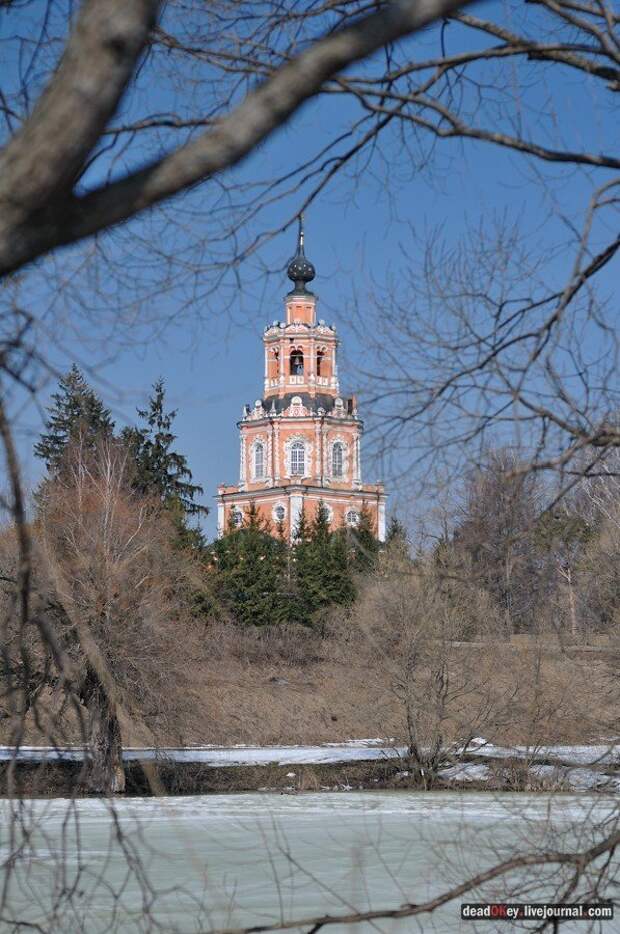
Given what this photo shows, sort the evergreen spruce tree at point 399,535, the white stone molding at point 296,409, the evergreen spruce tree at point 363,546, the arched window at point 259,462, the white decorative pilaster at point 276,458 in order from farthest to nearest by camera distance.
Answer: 1. the arched window at point 259,462
2. the white decorative pilaster at point 276,458
3. the white stone molding at point 296,409
4. the evergreen spruce tree at point 399,535
5. the evergreen spruce tree at point 363,546

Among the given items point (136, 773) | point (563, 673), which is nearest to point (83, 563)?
point (136, 773)

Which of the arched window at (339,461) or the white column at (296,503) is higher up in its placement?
the white column at (296,503)

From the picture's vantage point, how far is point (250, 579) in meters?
44.3

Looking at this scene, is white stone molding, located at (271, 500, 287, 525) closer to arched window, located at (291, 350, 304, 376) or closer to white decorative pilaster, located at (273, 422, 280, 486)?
white decorative pilaster, located at (273, 422, 280, 486)

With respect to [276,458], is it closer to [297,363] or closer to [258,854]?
[297,363]

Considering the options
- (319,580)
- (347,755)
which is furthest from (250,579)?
(347,755)

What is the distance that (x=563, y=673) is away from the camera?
28.2 m

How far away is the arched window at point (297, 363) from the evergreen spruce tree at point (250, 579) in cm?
2491

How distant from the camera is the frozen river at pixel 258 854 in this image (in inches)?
168

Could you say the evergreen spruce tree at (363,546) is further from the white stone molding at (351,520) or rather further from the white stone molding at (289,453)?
the white stone molding at (289,453)

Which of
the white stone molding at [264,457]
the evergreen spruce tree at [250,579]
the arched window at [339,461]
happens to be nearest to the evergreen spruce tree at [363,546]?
the arched window at [339,461]

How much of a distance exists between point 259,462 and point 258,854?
2148 inches

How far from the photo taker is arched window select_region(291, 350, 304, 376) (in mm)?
70500

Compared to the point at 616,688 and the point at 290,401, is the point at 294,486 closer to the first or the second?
the point at 290,401
